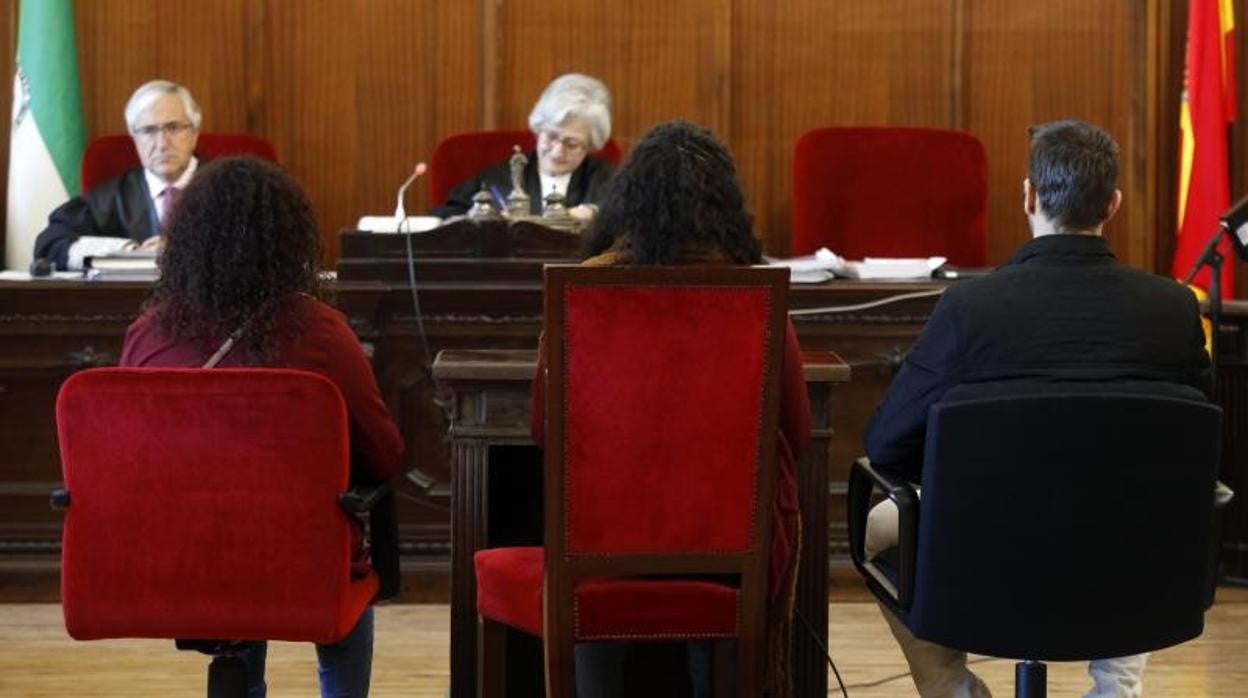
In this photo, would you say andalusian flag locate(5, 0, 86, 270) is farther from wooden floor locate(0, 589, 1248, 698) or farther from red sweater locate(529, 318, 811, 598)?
red sweater locate(529, 318, 811, 598)

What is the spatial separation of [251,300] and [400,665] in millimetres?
1431

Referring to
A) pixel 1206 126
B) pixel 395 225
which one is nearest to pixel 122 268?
pixel 395 225

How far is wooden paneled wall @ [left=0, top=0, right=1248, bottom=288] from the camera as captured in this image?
616 cm

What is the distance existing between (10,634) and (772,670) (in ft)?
7.23

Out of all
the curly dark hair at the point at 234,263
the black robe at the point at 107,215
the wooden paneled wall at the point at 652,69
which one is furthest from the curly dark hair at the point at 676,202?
the wooden paneled wall at the point at 652,69

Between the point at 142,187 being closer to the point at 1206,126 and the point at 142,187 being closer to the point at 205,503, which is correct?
the point at 205,503

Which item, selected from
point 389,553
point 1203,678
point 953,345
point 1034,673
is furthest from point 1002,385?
point 1203,678

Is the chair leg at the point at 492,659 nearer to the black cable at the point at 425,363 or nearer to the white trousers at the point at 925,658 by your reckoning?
the white trousers at the point at 925,658

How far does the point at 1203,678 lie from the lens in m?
Result: 3.98

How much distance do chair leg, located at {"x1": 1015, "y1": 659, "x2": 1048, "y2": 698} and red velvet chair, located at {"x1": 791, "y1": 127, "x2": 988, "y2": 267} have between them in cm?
294

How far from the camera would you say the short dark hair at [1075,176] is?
2799mm

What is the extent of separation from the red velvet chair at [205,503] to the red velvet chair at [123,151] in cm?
302

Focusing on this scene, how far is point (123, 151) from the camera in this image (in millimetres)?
5633

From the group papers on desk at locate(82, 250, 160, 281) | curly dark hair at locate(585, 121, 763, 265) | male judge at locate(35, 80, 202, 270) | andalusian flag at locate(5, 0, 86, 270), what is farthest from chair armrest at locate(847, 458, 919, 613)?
andalusian flag at locate(5, 0, 86, 270)
